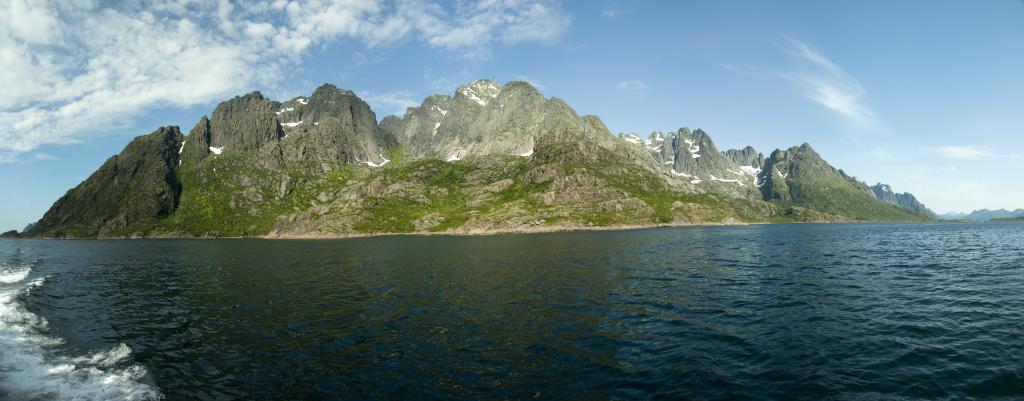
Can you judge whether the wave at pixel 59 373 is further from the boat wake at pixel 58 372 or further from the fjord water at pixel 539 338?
the fjord water at pixel 539 338

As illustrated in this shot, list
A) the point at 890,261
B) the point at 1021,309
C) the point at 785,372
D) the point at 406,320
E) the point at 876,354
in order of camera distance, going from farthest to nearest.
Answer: the point at 890,261
the point at 406,320
the point at 1021,309
the point at 876,354
the point at 785,372

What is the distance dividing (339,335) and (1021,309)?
184ft

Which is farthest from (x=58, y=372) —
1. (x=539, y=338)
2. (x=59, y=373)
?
(x=539, y=338)

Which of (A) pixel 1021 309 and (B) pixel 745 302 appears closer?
(A) pixel 1021 309

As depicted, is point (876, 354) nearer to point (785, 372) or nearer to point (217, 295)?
point (785, 372)

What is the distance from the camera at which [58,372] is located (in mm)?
26969

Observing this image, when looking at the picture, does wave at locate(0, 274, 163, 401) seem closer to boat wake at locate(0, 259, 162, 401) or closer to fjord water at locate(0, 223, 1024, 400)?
boat wake at locate(0, 259, 162, 401)

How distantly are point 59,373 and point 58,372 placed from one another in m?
0.33

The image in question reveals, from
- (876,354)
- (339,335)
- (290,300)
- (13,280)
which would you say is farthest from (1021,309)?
(13,280)

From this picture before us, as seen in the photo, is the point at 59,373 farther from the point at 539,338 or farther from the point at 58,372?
the point at 539,338

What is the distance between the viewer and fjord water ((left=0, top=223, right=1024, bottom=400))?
23656 mm

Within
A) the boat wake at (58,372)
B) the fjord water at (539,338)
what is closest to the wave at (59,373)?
the boat wake at (58,372)

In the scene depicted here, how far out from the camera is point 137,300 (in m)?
54.2

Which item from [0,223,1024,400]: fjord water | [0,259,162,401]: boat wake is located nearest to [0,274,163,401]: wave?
[0,259,162,401]: boat wake
